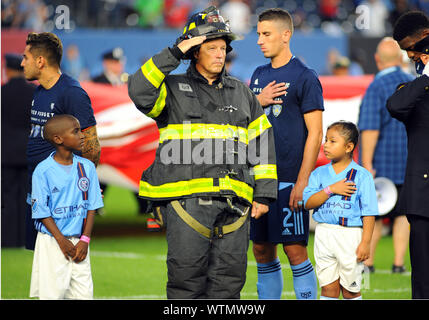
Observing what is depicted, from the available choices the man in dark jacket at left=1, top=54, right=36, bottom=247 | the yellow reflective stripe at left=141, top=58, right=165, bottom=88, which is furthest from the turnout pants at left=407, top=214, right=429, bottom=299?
the man in dark jacket at left=1, top=54, right=36, bottom=247

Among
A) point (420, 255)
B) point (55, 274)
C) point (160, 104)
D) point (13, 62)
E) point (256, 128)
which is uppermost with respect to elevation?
point (13, 62)

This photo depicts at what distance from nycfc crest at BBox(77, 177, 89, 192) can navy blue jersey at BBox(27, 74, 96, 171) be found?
52cm

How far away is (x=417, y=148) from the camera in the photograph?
5.18m

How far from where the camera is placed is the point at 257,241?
5773mm

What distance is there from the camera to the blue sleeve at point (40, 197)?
16.2 feet

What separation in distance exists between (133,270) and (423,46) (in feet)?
14.9

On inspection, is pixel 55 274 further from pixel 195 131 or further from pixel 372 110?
pixel 372 110

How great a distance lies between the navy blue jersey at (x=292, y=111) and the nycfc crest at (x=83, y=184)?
144 centimetres

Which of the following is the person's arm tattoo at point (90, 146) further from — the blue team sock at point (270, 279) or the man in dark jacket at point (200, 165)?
the blue team sock at point (270, 279)

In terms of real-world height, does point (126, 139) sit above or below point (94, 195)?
above

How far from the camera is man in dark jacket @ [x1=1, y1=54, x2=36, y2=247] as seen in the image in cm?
959

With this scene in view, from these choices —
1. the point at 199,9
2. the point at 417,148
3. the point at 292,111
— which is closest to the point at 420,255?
the point at 417,148

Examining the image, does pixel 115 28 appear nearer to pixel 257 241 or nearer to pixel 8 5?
pixel 8 5
